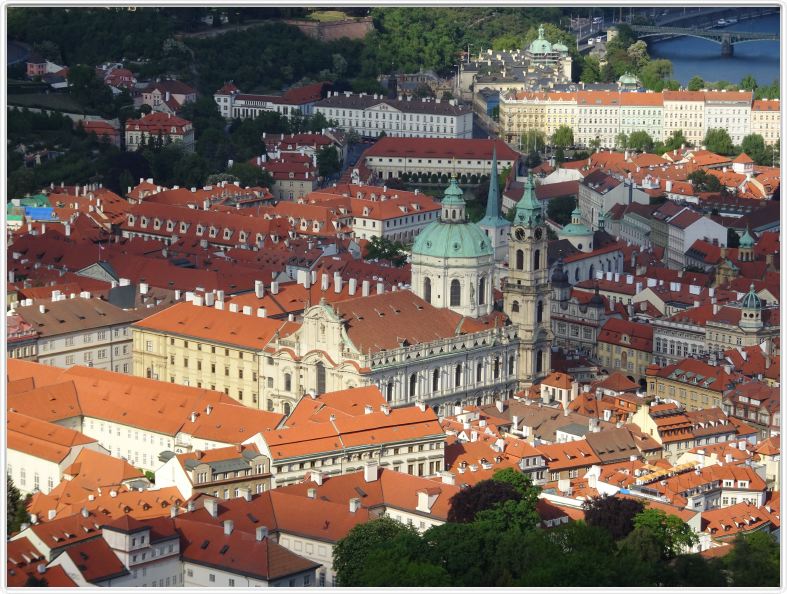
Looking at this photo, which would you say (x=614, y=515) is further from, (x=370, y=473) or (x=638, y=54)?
(x=638, y=54)

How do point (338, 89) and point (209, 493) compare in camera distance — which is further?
point (338, 89)

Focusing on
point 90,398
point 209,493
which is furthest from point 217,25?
point 209,493

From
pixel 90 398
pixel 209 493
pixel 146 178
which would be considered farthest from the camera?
pixel 146 178

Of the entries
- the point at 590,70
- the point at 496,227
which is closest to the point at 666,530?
the point at 496,227

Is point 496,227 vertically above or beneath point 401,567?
beneath

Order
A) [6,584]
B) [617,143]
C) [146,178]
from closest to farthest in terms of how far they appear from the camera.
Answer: [6,584] < [146,178] < [617,143]

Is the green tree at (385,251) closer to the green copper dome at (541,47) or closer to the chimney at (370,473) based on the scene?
the chimney at (370,473)

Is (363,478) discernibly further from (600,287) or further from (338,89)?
(338,89)
